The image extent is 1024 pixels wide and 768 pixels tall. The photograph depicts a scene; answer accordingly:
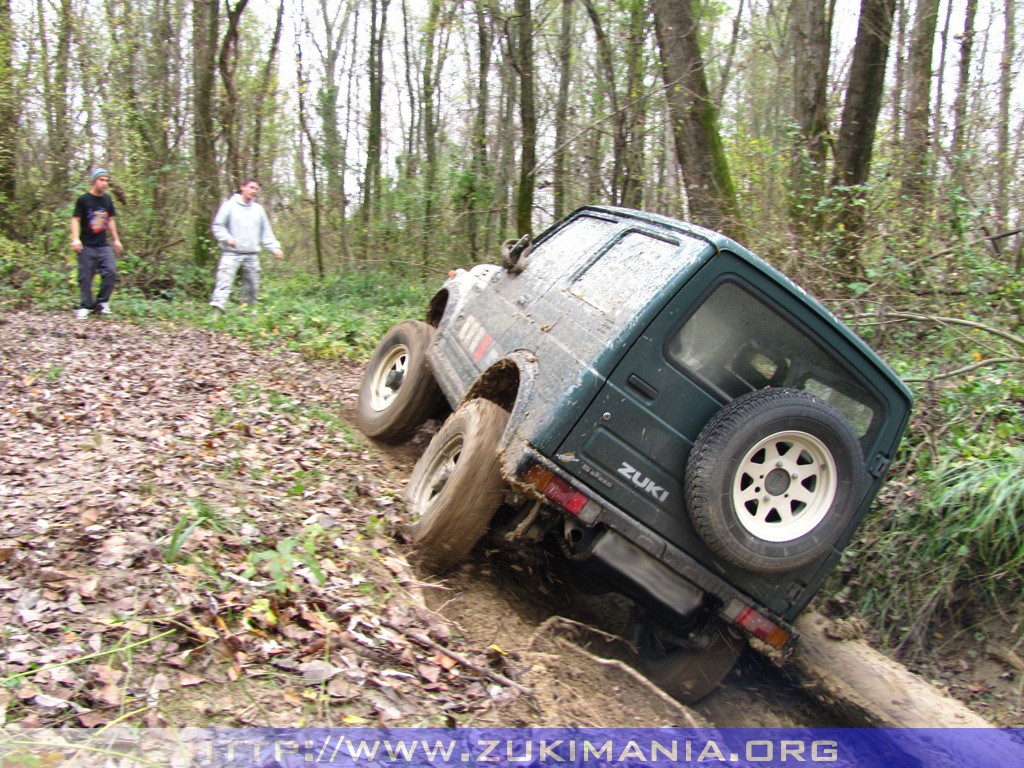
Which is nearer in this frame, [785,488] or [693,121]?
[785,488]

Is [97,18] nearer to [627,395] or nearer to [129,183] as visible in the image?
[129,183]

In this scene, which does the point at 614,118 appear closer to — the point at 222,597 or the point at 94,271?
the point at 94,271

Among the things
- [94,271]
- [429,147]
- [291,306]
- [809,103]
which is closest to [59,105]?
[94,271]

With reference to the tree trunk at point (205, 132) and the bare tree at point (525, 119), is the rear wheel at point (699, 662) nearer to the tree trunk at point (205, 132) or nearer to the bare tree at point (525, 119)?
the bare tree at point (525, 119)

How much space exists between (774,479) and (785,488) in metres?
0.08


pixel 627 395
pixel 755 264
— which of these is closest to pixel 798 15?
pixel 755 264

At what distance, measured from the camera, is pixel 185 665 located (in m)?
2.84

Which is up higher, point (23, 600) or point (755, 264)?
point (755, 264)

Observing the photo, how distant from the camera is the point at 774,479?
3732mm

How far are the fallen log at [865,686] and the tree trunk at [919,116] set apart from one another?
4.60 m

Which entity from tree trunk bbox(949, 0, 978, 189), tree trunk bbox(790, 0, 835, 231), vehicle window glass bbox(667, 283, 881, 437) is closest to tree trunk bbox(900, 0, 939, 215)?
tree trunk bbox(949, 0, 978, 189)

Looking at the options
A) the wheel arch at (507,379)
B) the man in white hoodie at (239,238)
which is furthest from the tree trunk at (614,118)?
the wheel arch at (507,379)

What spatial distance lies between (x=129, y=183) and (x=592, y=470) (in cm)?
1121

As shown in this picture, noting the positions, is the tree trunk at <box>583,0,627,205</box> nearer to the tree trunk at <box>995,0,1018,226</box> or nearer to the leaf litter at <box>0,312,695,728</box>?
the tree trunk at <box>995,0,1018,226</box>
